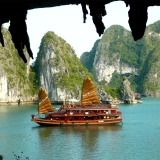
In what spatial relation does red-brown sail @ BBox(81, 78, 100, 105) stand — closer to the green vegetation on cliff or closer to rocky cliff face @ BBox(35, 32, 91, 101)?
rocky cliff face @ BBox(35, 32, 91, 101)

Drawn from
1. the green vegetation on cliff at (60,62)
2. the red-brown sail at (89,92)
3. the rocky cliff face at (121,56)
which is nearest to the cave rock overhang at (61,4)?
the red-brown sail at (89,92)

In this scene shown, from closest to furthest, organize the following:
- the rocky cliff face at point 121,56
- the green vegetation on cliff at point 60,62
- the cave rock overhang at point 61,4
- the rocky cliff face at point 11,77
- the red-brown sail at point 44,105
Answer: the cave rock overhang at point 61,4 → the red-brown sail at point 44,105 → the rocky cliff face at point 11,77 → the green vegetation on cliff at point 60,62 → the rocky cliff face at point 121,56

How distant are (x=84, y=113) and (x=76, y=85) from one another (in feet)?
166

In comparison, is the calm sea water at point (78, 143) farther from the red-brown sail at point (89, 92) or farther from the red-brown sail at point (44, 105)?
the red-brown sail at point (89, 92)

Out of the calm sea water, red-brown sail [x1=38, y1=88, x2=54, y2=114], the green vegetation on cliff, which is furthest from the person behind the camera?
the green vegetation on cliff

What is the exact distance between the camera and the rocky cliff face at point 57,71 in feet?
287

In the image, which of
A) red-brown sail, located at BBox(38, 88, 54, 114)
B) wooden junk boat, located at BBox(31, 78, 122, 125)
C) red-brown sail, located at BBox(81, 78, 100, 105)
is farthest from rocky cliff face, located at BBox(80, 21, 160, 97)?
wooden junk boat, located at BBox(31, 78, 122, 125)

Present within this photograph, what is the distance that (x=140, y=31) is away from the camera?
208 cm

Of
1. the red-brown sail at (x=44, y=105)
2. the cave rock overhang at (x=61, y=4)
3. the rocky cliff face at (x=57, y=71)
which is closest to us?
the cave rock overhang at (x=61, y=4)

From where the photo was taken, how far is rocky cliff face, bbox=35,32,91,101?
87.5 m

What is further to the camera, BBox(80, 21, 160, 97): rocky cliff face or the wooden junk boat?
BBox(80, 21, 160, 97): rocky cliff face

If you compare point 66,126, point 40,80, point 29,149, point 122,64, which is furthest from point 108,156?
point 122,64

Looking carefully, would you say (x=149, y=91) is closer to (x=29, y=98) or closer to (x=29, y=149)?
(x=29, y=98)

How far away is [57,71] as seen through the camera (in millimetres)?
89812
